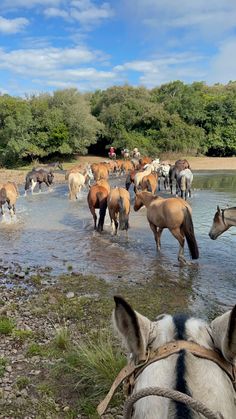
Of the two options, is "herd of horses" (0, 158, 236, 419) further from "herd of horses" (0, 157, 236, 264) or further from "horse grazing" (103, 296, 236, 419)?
"herd of horses" (0, 157, 236, 264)

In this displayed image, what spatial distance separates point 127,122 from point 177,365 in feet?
147

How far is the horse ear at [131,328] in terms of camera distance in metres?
1.42

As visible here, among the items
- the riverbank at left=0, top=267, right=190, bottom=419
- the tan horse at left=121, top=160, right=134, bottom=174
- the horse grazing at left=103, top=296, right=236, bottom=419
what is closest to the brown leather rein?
the horse grazing at left=103, top=296, right=236, bottom=419

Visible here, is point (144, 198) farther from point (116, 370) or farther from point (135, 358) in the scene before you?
point (135, 358)

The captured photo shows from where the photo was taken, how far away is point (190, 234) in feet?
30.2

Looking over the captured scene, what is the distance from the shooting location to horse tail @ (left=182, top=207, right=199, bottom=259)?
9219 millimetres

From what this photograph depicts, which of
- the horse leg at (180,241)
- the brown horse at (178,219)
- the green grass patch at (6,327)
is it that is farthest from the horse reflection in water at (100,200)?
the green grass patch at (6,327)

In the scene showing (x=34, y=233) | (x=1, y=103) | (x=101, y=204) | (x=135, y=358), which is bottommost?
(x=34, y=233)

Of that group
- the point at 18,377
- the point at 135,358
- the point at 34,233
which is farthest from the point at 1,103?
the point at 135,358

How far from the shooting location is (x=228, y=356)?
144 centimetres

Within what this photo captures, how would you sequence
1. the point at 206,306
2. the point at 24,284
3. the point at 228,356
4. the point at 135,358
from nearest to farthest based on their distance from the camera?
the point at 228,356 < the point at 135,358 < the point at 206,306 < the point at 24,284

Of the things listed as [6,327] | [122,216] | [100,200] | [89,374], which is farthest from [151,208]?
[89,374]

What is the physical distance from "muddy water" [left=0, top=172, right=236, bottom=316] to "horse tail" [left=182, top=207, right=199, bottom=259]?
0.28 meters

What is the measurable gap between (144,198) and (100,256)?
2.02 meters
